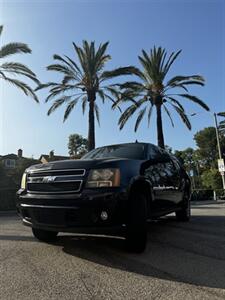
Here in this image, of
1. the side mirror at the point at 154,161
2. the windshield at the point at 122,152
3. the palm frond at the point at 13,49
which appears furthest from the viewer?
the palm frond at the point at 13,49

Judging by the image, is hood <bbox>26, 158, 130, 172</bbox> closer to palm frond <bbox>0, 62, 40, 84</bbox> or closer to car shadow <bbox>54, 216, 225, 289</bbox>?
car shadow <bbox>54, 216, 225, 289</bbox>

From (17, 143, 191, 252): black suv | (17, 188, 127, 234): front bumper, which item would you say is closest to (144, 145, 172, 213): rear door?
(17, 143, 191, 252): black suv

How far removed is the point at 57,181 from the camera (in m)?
4.70

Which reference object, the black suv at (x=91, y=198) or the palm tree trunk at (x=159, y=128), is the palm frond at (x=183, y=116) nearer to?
the palm tree trunk at (x=159, y=128)

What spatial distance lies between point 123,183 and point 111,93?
18.8 meters

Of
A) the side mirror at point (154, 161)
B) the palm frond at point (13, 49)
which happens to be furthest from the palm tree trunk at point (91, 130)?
the side mirror at point (154, 161)

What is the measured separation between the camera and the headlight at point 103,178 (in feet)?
14.9

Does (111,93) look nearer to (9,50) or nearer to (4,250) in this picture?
(9,50)

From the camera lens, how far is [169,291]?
3.41 metres

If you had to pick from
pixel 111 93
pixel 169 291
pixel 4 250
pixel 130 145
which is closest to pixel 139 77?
pixel 111 93

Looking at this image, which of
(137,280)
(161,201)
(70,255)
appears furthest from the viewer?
(161,201)

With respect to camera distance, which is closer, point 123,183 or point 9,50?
point 123,183

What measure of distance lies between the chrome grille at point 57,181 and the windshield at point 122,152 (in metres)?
1.38

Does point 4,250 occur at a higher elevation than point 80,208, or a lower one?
lower
